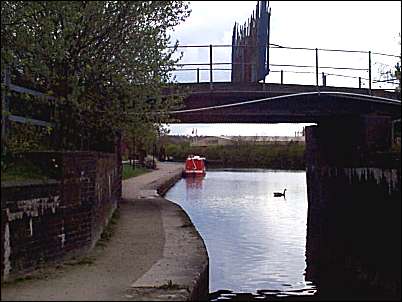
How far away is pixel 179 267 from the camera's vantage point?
13.4 meters

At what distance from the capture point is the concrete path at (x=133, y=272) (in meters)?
10.6

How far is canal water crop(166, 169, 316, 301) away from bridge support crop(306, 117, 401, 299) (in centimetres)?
66

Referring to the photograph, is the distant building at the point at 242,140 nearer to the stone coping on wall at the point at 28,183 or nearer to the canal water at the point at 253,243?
the canal water at the point at 253,243

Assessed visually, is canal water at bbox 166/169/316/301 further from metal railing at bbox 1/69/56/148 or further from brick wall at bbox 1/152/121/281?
metal railing at bbox 1/69/56/148

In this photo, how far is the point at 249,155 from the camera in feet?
314

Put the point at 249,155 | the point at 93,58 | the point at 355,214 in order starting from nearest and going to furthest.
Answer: the point at 93,58 → the point at 355,214 → the point at 249,155

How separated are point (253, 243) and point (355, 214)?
4298mm

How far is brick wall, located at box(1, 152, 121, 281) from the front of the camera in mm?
11312

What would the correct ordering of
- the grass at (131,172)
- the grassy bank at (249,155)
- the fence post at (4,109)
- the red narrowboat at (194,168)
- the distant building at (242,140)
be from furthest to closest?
the distant building at (242,140) < the grassy bank at (249,155) < the red narrowboat at (194,168) < the grass at (131,172) < the fence post at (4,109)

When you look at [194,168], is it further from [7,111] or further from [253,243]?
[7,111]

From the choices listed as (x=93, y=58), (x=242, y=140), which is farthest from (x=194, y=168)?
(x=93, y=58)

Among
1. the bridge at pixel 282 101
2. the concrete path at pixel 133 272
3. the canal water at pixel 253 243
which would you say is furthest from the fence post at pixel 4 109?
the bridge at pixel 282 101

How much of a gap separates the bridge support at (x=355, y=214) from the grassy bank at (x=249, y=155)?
56433 mm

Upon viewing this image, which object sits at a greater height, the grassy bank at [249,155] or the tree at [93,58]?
the tree at [93,58]
